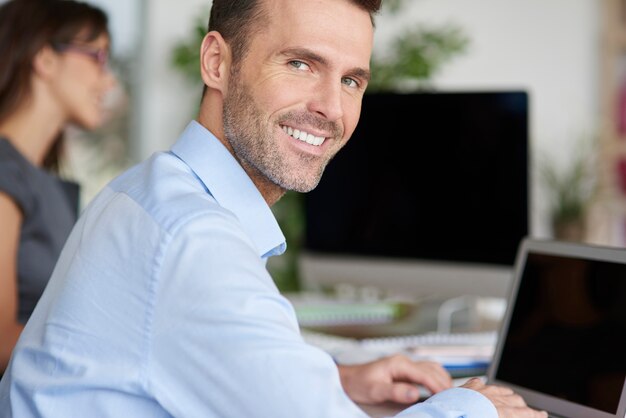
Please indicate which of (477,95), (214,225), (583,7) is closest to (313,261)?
(477,95)

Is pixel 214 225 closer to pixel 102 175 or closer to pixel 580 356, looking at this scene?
pixel 580 356

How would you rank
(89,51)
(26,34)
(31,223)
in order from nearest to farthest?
(31,223) → (26,34) → (89,51)

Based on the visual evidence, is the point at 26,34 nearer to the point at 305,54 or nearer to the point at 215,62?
the point at 215,62

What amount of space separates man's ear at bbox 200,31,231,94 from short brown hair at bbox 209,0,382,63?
0.01m

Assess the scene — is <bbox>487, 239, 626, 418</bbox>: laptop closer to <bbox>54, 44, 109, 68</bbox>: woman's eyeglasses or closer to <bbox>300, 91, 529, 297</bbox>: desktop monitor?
<bbox>300, 91, 529, 297</bbox>: desktop monitor

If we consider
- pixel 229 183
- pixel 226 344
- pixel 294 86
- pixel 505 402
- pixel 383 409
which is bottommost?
pixel 383 409

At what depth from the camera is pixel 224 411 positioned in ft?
3.40

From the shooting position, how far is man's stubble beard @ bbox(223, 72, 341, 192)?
1387 millimetres

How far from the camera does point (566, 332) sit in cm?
164

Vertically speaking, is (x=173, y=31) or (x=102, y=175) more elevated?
(x=173, y=31)

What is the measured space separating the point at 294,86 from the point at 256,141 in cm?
10

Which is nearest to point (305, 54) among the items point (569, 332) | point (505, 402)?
point (505, 402)

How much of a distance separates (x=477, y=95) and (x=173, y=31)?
100 inches

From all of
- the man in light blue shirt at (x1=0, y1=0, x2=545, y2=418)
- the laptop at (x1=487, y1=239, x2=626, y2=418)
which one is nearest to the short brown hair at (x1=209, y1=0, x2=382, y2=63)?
the man in light blue shirt at (x1=0, y1=0, x2=545, y2=418)
